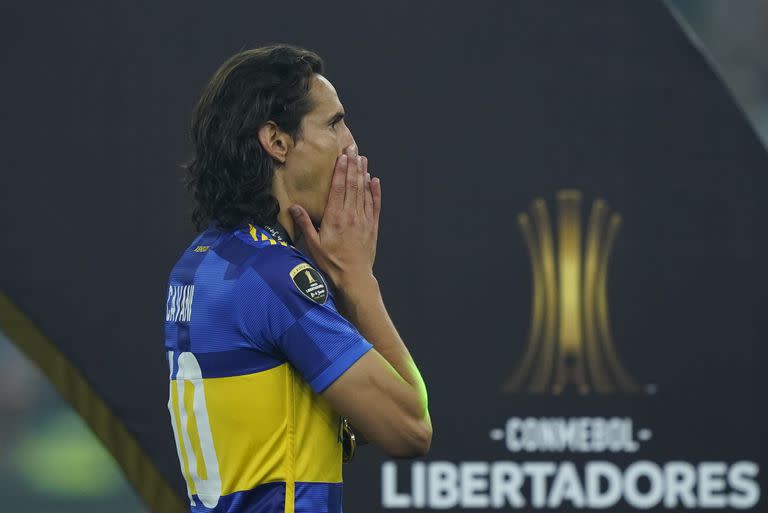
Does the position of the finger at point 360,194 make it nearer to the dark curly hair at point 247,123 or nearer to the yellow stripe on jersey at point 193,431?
the dark curly hair at point 247,123

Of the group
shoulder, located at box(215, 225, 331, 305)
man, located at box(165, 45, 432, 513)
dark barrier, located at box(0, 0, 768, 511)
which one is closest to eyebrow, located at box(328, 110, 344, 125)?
man, located at box(165, 45, 432, 513)

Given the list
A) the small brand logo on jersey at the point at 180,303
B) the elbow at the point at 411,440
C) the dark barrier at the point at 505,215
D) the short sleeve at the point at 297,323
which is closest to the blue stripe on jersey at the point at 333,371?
the short sleeve at the point at 297,323

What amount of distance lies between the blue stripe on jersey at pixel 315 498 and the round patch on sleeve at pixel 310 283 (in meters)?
0.26

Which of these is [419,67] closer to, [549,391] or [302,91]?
[549,391]

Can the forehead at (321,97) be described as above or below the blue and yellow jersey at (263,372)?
above

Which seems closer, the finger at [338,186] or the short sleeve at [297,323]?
the short sleeve at [297,323]

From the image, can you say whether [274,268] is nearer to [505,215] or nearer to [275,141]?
[275,141]

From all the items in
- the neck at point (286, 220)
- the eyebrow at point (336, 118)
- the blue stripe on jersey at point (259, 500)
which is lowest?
the blue stripe on jersey at point (259, 500)

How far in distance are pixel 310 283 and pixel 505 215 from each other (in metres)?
1.74

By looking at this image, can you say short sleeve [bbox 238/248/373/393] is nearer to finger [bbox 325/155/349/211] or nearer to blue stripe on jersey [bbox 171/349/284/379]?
blue stripe on jersey [bbox 171/349/284/379]

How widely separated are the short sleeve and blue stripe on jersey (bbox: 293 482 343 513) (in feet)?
0.48

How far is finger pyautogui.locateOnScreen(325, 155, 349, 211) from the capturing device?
1.56m

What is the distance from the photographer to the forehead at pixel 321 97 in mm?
1564

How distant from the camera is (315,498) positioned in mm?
1439
